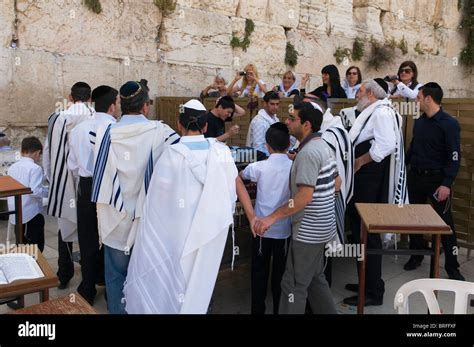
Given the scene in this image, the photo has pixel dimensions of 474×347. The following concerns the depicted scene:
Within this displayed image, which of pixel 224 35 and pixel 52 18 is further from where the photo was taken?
pixel 224 35

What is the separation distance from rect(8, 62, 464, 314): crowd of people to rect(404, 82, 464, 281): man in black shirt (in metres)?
0.47

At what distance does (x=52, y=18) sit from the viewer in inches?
299

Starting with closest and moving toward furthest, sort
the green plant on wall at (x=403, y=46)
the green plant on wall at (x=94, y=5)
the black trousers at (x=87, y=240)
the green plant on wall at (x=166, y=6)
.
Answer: the black trousers at (x=87, y=240) < the green plant on wall at (x=94, y=5) < the green plant on wall at (x=166, y=6) < the green plant on wall at (x=403, y=46)

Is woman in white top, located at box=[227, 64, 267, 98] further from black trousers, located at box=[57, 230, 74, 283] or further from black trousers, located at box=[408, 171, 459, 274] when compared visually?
A: black trousers, located at box=[57, 230, 74, 283]

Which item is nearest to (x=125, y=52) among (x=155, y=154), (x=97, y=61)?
(x=97, y=61)

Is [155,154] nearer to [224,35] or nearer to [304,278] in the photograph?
[304,278]

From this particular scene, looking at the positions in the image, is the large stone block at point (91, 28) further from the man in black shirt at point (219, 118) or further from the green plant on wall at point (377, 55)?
the green plant on wall at point (377, 55)

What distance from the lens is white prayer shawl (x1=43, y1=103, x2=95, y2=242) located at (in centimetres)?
432

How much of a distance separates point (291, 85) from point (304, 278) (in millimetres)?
5058

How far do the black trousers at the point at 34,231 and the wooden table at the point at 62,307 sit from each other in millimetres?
2711

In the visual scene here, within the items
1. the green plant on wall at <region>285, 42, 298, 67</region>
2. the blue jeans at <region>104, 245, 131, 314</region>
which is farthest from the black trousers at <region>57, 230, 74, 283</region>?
the green plant on wall at <region>285, 42, 298, 67</region>

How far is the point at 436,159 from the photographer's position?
4.60 metres

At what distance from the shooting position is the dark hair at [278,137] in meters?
3.41

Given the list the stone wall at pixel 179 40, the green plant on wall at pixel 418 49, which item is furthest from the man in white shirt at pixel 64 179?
the green plant on wall at pixel 418 49
